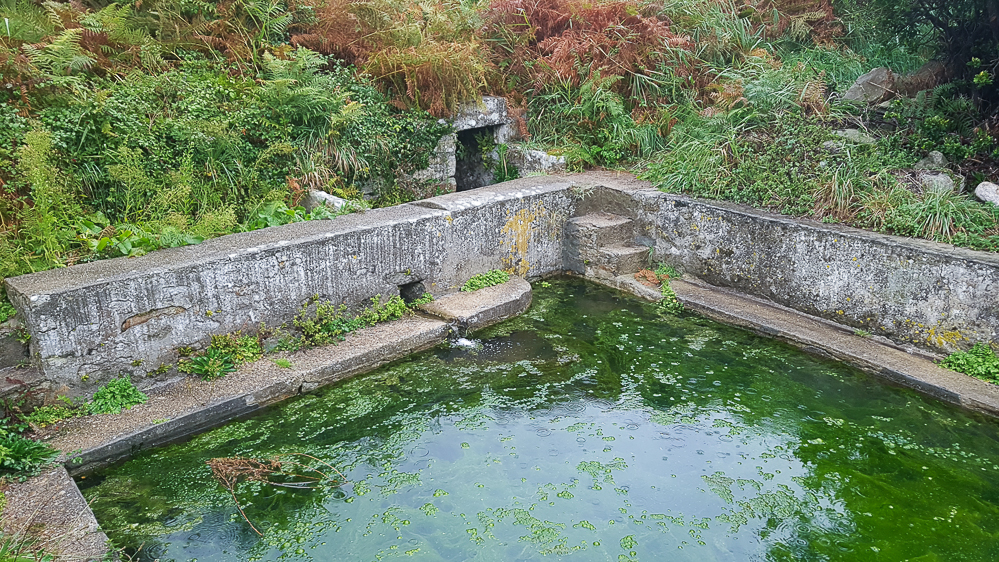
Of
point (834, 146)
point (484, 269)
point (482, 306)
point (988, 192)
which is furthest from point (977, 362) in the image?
point (484, 269)

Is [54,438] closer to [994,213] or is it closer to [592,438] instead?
[592,438]

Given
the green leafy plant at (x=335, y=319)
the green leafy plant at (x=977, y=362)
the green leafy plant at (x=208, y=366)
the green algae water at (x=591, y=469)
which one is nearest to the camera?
the green algae water at (x=591, y=469)

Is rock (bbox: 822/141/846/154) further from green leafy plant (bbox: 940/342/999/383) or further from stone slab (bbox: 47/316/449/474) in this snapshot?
stone slab (bbox: 47/316/449/474)

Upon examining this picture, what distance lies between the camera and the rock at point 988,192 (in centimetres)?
557

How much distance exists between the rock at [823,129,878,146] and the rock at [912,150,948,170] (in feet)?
1.54

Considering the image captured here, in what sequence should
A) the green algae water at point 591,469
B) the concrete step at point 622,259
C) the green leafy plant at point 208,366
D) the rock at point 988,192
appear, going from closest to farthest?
the green algae water at point 591,469 < the green leafy plant at point 208,366 < the rock at point 988,192 < the concrete step at point 622,259

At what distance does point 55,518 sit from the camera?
339 cm

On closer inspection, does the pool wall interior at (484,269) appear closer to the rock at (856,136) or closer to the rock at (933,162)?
the rock at (933,162)

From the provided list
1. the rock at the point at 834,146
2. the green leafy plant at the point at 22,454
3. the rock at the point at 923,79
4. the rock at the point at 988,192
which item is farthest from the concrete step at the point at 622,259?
the green leafy plant at the point at 22,454

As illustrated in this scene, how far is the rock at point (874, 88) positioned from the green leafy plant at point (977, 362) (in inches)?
125

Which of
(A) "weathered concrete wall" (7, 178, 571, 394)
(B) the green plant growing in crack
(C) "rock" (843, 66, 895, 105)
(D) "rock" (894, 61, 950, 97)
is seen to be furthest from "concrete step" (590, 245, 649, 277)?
(B) the green plant growing in crack

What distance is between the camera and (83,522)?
3377 millimetres

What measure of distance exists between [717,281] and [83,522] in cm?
552

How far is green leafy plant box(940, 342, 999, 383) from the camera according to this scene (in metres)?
4.94
